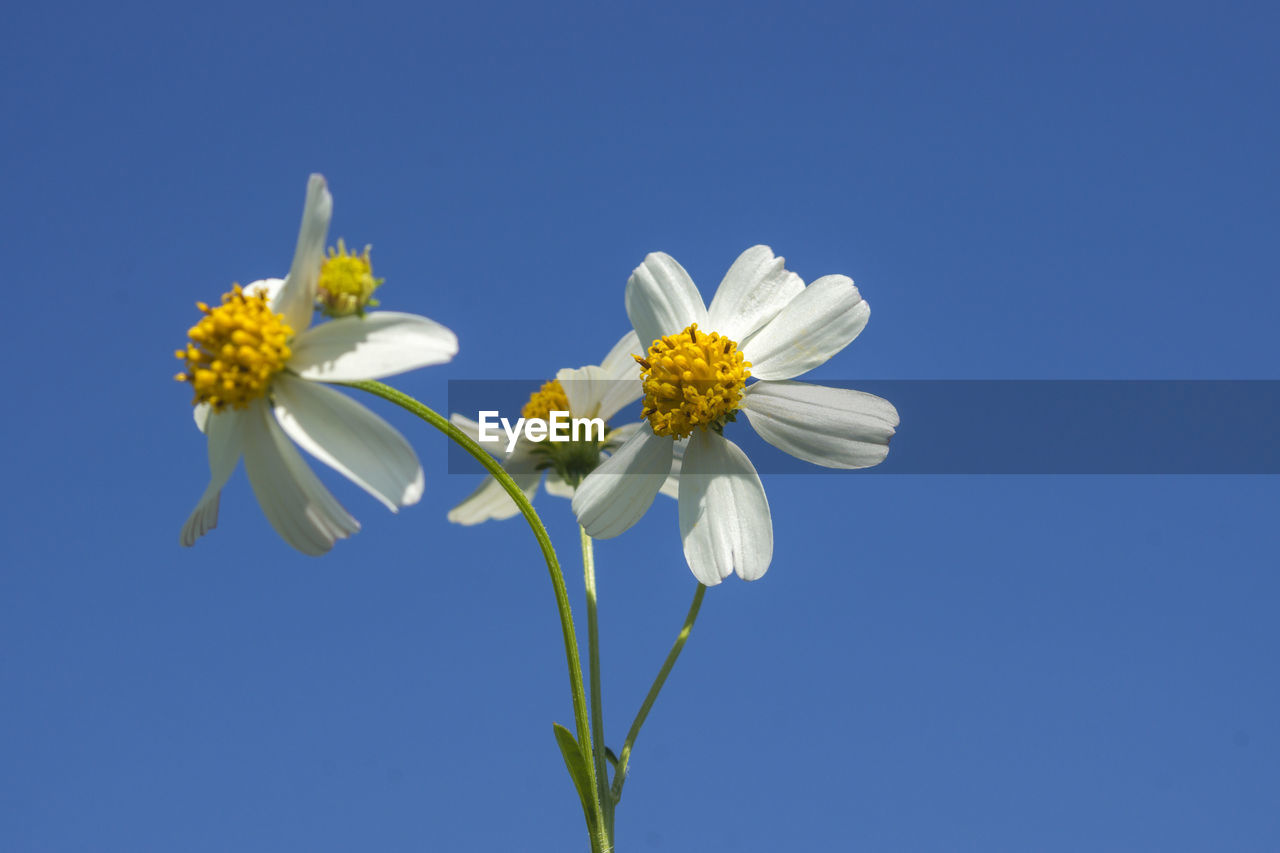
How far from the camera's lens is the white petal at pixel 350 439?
189 centimetres

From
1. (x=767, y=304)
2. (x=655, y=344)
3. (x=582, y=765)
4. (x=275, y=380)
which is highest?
(x=767, y=304)

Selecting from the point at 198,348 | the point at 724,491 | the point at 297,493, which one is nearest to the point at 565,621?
the point at 724,491

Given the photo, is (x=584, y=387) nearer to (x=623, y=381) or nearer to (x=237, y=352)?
(x=623, y=381)

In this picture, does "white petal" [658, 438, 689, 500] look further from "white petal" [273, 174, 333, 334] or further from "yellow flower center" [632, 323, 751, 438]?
"white petal" [273, 174, 333, 334]

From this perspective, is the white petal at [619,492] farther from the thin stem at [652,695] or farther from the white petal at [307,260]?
the white petal at [307,260]

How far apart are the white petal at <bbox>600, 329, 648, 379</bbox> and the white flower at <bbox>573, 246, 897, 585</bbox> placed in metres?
0.30

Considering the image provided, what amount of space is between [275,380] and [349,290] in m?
0.24

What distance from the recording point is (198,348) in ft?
6.74

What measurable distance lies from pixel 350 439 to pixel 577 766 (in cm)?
92

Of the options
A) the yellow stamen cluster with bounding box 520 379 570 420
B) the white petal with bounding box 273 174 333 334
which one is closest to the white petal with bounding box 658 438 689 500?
the yellow stamen cluster with bounding box 520 379 570 420

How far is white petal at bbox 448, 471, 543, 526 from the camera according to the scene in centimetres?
285

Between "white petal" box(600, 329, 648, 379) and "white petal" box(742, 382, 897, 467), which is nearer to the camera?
"white petal" box(742, 382, 897, 467)

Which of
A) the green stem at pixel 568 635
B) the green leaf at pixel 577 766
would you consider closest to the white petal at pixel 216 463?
the green stem at pixel 568 635

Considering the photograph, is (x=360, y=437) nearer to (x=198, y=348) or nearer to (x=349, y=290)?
(x=349, y=290)
